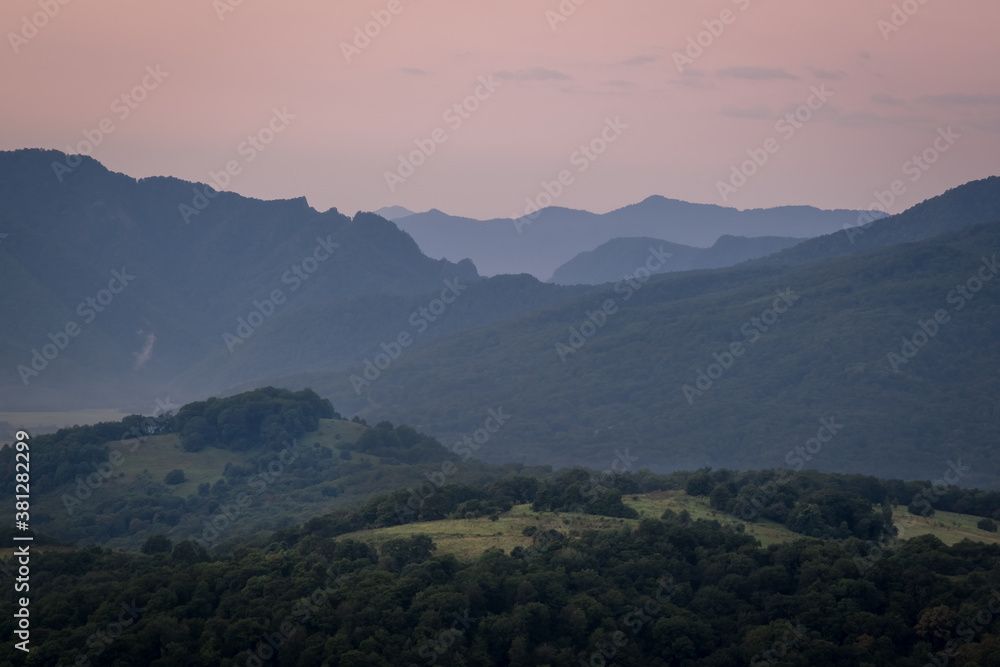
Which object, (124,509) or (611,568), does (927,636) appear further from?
(124,509)

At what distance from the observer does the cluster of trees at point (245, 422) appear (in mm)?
117625

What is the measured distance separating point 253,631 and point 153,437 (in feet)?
255

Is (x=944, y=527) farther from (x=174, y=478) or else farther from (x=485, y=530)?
(x=174, y=478)

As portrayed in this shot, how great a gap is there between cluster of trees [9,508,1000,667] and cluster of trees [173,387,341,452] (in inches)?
2477

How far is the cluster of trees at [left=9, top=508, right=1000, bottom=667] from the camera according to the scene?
4359 centimetres

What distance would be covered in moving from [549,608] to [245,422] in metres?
78.8

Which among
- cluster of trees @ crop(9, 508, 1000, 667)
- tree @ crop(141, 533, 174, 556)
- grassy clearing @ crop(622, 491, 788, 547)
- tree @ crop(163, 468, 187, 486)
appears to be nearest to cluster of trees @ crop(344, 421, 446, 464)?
tree @ crop(163, 468, 187, 486)

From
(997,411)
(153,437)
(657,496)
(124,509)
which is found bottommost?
(997,411)

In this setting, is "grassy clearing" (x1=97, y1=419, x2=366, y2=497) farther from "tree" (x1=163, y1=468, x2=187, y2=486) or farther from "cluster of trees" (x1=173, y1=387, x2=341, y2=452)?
"cluster of trees" (x1=173, y1=387, x2=341, y2=452)

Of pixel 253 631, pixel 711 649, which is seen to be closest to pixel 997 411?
pixel 711 649

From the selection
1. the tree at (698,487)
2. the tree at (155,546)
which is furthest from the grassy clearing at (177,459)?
the tree at (698,487)

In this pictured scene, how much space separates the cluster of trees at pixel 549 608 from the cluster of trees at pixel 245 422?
62.9 m

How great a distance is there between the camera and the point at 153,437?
11656cm

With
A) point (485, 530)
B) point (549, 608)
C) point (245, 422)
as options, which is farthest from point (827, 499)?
point (245, 422)
